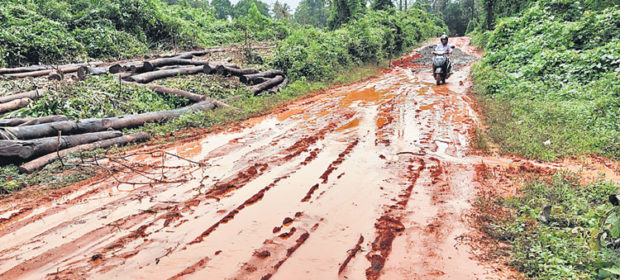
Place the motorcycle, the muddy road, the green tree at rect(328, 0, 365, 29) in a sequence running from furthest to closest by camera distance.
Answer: the green tree at rect(328, 0, 365, 29) < the motorcycle < the muddy road

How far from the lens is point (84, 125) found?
593 centimetres

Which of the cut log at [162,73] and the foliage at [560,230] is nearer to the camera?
the foliage at [560,230]

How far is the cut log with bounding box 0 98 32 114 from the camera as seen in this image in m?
6.49

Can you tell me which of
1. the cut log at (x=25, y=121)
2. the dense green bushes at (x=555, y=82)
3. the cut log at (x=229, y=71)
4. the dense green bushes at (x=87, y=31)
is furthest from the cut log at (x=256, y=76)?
the dense green bushes at (x=555, y=82)

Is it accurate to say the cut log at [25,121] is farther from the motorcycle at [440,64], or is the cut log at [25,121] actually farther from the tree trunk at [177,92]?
the motorcycle at [440,64]

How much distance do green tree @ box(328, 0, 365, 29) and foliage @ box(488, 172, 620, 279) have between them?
25.8m

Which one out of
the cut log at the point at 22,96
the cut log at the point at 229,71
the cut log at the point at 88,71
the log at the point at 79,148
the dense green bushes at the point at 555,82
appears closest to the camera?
the log at the point at 79,148

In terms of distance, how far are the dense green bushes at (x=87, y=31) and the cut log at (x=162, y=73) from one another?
4.29 meters

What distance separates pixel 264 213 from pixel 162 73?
830 centimetres

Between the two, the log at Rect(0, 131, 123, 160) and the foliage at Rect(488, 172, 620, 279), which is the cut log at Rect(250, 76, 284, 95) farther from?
the foliage at Rect(488, 172, 620, 279)

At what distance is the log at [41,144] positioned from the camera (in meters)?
4.69

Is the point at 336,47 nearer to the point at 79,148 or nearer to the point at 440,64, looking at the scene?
the point at 440,64

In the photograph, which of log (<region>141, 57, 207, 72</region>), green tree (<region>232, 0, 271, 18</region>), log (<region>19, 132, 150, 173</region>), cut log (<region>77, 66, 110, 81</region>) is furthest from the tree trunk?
green tree (<region>232, 0, 271, 18</region>)

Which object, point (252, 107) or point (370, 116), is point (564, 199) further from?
point (252, 107)
